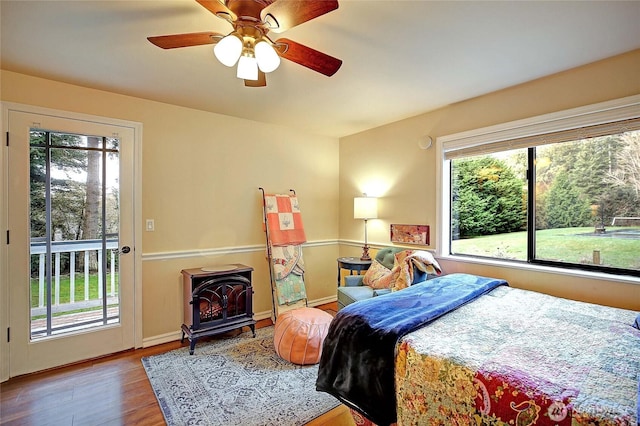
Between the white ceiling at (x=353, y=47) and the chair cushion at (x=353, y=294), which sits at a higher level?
the white ceiling at (x=353, y=47)

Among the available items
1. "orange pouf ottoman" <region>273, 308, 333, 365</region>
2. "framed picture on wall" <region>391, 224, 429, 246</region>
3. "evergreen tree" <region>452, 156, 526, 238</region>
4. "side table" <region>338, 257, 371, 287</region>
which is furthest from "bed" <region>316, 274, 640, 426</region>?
"side table" <region>338, 257, 371, 287</region>

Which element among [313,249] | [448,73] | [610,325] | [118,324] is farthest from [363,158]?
[118,324]

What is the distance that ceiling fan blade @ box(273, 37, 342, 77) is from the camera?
5.38 ft

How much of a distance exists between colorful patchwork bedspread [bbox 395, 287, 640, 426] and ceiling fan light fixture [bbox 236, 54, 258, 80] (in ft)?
5.54

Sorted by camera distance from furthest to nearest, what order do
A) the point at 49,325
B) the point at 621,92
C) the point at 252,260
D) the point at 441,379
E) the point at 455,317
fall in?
the point at 252,260 < the point at 49,325 < the point at 621,92 < the point at 455,317 < the point at 441,379

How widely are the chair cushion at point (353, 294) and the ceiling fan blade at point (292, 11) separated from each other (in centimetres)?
232

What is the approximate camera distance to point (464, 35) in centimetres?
188

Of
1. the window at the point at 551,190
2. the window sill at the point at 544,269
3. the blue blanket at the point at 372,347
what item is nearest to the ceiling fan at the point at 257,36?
the blue blanket at the point at 372,347

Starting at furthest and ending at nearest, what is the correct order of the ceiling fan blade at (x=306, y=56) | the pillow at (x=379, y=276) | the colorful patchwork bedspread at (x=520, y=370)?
the pillow at (x=379, y=276) → the ceiling fan blade at (x=306, y=56) → the colorful patchwork bedspread at (x=520, y=370)

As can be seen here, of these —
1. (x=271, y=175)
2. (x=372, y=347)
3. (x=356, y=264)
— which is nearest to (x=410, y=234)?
(x=356, y=264)

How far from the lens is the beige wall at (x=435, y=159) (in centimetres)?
219

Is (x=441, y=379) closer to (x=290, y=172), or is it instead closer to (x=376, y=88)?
(x=376, y=88)

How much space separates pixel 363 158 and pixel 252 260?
2016mm

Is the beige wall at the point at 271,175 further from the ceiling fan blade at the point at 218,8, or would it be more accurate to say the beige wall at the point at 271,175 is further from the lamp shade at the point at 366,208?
the ceiling fan blade at the point at 218,8
